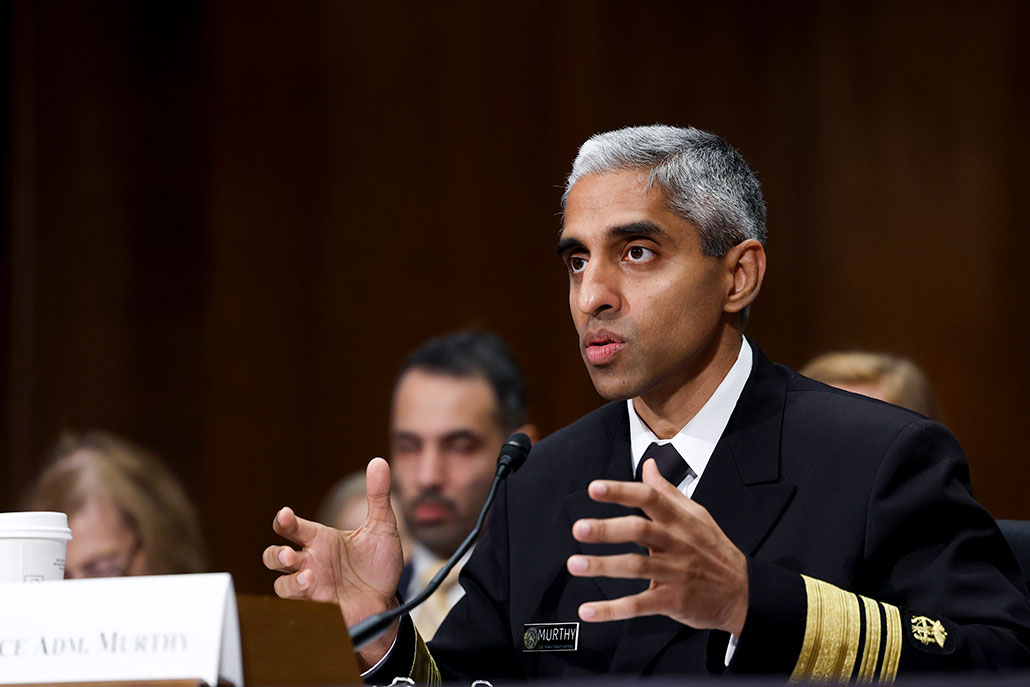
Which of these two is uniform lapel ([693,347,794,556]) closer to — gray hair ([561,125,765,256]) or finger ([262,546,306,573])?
gray hair ([561,125,765,256])

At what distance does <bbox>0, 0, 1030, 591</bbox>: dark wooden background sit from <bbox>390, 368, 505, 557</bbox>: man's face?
4.25 ft

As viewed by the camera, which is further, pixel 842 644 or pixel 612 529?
pixel 842 644

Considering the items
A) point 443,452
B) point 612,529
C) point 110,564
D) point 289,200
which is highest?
point 289,200

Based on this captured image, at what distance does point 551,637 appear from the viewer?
1735 mm

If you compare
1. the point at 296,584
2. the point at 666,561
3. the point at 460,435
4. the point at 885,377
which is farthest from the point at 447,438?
the point at 666,561

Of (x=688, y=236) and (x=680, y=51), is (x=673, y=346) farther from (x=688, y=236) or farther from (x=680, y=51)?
(x=680, y=51)

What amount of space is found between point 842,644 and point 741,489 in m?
0.37

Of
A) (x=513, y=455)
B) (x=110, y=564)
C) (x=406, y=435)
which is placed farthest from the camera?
(x=406, y=435)

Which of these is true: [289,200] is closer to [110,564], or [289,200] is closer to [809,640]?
[110,564]

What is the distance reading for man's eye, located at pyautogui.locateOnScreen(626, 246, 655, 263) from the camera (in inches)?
69.7

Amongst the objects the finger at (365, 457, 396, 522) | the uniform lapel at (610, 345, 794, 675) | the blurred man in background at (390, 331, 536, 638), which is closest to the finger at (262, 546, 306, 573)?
the finger at (365, 457, 396, 522)

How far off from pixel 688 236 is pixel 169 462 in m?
3.62

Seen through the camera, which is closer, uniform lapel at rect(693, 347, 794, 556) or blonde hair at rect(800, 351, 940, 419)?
uniform lapel at rect(693, 347, 794, 556)

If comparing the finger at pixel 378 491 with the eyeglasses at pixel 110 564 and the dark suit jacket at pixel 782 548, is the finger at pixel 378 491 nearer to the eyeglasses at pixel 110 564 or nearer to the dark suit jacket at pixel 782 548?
the dark suit jacket at pixel 782 548
